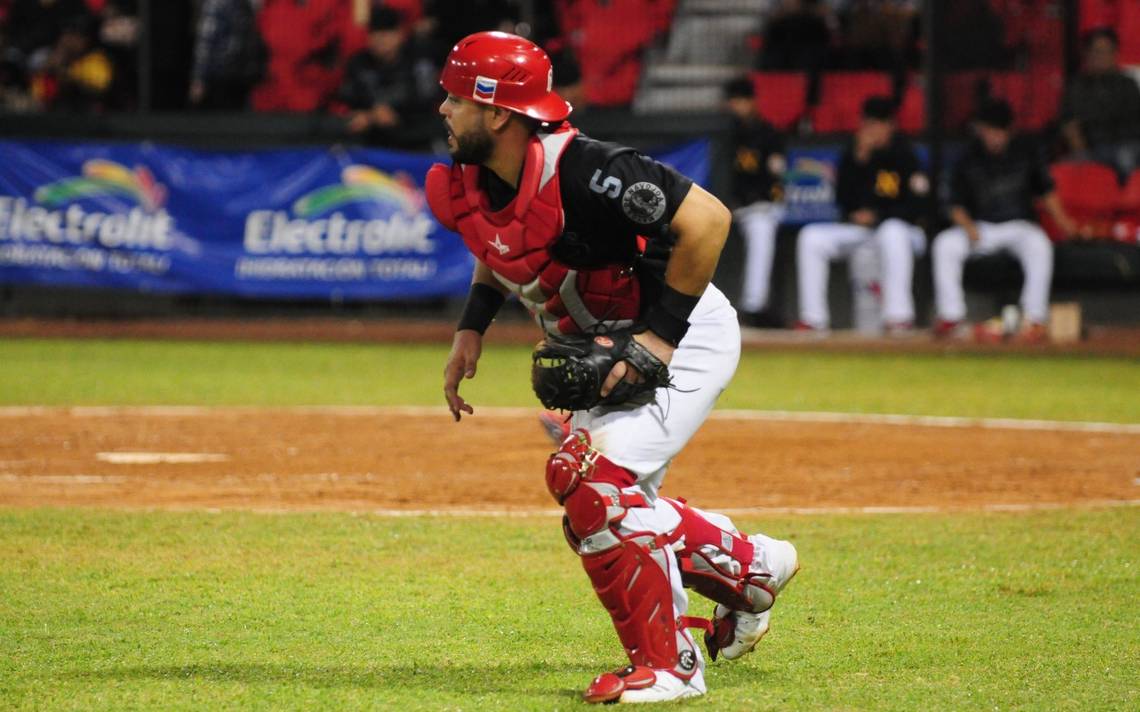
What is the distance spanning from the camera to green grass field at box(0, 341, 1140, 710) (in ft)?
15.1

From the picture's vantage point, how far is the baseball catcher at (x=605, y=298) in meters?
4.51

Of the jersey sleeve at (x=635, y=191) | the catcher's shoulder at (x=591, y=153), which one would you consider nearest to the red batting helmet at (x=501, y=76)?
the catcher's shoulder at (x=591, y=153)

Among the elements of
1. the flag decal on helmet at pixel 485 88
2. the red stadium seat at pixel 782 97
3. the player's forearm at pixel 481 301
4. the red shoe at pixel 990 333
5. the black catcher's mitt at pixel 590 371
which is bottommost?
the red shoe at pixel 990 333

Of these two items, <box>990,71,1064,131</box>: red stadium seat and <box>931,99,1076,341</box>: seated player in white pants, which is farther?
<box>990,71,1064,131</box>: red stadium seat

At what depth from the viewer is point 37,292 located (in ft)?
60.2

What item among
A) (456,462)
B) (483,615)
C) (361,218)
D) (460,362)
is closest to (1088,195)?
(361,218)

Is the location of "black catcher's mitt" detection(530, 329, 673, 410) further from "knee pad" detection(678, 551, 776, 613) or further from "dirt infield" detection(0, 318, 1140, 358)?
"dirt infield" detection(0, 318, 1140, 358)

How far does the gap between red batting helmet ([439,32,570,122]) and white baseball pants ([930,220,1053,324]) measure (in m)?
12.5

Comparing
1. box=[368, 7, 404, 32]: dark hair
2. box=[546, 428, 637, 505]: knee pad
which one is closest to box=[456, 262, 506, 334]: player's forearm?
box=[546, 428, 637, 505]: knee pad

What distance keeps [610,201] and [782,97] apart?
1420 cm

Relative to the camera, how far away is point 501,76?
4586 millimetres

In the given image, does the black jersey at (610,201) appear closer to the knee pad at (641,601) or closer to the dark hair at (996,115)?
the knee pad at (641,601)

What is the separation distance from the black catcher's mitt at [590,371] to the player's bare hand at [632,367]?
1cm

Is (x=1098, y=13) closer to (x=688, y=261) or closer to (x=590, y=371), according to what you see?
(x=688, y=261)
